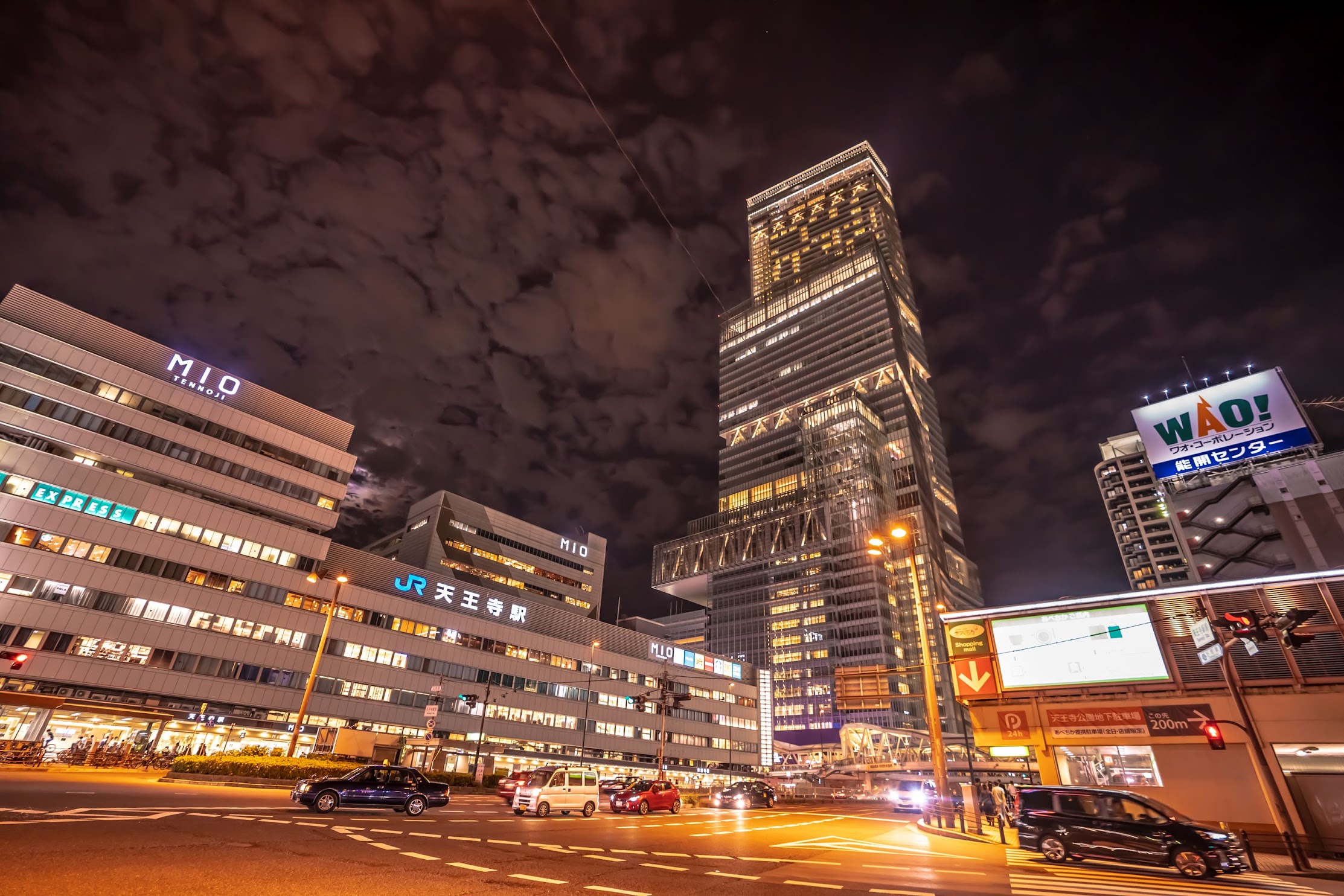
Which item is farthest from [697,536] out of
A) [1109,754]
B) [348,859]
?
[348,859]

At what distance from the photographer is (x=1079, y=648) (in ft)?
88.2

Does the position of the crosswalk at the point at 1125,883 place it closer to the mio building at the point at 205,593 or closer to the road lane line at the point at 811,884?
the road lane line at the point at 811,884

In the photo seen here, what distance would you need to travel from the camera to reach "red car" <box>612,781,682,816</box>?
95.1 ft

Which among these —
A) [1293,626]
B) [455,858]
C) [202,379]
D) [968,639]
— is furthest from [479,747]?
[1293,626]

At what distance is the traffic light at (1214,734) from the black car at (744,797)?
2691cm

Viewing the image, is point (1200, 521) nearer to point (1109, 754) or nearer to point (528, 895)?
point (1109, 754)

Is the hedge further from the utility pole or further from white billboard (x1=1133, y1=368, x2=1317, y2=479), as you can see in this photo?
white billboard (x1=1133, y1=368, x2=1317, y2=479)

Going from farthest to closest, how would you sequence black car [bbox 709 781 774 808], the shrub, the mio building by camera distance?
1. the mio building
2. black car [bbox 709 781 774 808]
3. the shrub

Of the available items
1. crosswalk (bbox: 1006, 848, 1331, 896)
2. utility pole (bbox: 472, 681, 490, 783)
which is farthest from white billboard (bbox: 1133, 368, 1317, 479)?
utility pole (bbox: 472, 681, 490, 783)

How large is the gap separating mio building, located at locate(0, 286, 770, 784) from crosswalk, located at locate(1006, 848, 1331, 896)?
28.8 m

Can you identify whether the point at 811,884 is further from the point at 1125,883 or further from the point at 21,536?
the point at 21,536

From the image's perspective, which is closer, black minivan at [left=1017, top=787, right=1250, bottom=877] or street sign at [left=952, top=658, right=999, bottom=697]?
black minivan at [left=1017, top=787, right=1250, bottom=877]

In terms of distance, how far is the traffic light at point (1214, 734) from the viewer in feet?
57.2

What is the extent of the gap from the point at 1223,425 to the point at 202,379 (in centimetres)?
9332
